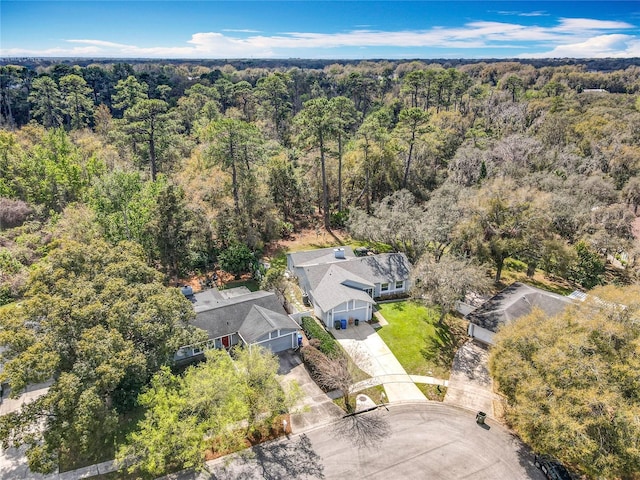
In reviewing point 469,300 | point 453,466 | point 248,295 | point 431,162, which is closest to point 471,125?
point 431,162

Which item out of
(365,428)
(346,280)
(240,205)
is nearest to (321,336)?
(346,280)

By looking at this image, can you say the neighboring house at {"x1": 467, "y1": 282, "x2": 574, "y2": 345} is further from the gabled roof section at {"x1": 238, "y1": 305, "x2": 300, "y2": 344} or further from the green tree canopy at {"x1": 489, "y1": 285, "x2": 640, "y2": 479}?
the gabled roof section at {"x1": 238, "y1": 305, "x2": 300, "y2": 344}

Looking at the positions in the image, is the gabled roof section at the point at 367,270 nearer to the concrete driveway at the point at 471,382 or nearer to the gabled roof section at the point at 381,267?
the gabled roof section at the point at 381,267

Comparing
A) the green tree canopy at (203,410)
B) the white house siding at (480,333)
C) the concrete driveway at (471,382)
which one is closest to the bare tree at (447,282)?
the white house siding at (480,333)

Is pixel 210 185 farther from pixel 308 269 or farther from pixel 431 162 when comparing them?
pixel 431 162

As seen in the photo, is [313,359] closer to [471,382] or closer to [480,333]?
[471,382]

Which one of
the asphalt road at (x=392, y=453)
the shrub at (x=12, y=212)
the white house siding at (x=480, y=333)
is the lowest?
the asphalt road at (x=392, y=453)

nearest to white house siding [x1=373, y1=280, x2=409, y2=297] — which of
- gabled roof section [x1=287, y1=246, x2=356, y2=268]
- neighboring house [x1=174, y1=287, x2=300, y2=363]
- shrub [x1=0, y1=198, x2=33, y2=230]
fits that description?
gabled roof section [x1=287, y1=246, x2=356, y2=268]
